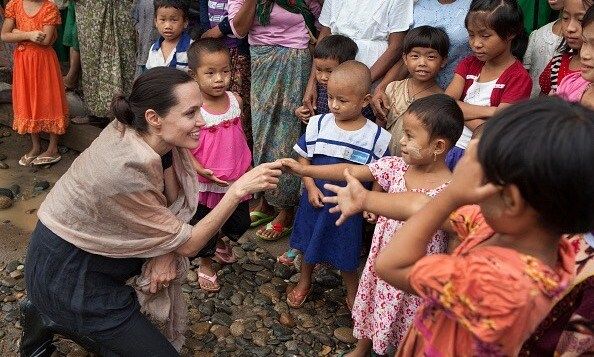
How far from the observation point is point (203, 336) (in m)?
3.40

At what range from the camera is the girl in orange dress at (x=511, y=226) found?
1259mm

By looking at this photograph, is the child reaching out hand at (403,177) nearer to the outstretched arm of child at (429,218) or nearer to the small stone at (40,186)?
the outstretched arm of child at (429,218)

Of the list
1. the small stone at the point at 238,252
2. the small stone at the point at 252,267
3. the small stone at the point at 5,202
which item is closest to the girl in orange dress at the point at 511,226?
the small stone at the point at 252,267

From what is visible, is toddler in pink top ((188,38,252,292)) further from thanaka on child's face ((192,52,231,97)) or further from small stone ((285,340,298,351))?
small stone ((285,340,298,351))

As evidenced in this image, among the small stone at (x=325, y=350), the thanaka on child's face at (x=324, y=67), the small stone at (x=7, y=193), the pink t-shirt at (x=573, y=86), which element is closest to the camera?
the pink t-shirt at (x=573, y=86)

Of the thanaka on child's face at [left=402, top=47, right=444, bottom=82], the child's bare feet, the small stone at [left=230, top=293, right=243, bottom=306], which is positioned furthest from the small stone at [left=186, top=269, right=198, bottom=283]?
the thanaka on child's face at [left=402, top=47, right=444, bottom=82]

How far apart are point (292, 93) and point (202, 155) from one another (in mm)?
962

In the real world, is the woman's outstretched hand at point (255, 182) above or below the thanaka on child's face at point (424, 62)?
below

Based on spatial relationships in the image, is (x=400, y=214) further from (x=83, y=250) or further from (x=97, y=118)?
(x=97, y=118)

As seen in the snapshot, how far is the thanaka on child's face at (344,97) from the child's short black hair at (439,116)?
0.56 m

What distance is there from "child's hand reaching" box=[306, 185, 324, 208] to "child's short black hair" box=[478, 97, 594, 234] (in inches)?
71.8

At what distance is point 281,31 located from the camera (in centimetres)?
414

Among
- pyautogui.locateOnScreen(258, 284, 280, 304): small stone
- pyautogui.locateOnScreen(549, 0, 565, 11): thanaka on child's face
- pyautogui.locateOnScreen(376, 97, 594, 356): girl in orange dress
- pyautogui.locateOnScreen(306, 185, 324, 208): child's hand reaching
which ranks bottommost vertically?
pyautogui.locateOnScreen(258, 284, 280, 304): small stone

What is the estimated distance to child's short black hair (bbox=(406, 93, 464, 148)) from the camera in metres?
2.54
